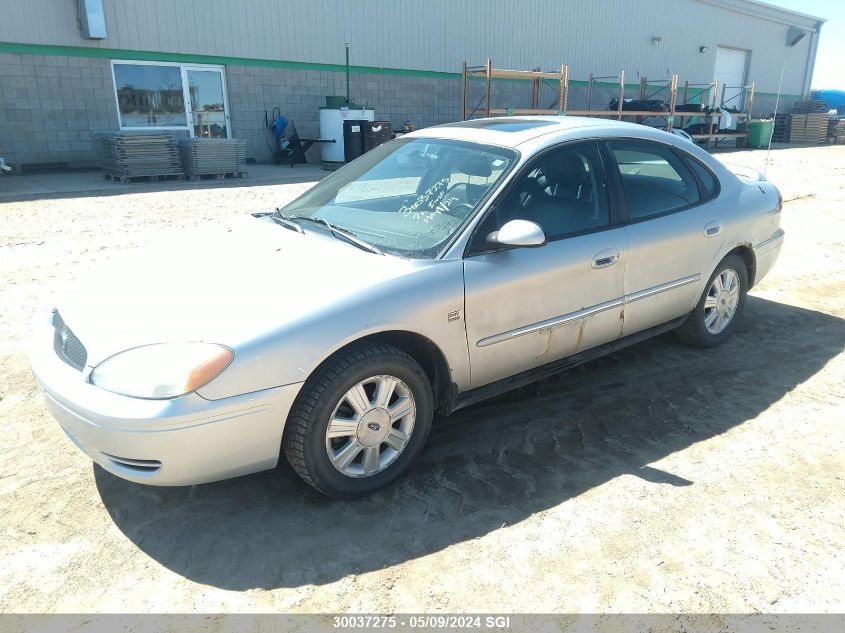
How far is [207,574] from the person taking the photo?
8.20 ft

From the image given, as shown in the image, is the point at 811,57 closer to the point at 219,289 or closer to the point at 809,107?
the point at 809,107

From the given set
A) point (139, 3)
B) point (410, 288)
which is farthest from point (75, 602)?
point (139, 3)

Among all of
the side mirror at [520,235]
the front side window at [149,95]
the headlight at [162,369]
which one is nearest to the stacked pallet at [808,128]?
the front side window at [149,95]

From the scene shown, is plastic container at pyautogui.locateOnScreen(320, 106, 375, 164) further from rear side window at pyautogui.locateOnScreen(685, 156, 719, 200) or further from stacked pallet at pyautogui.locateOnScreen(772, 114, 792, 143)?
stacked pallet at pyautogui.locateOnScreen(772, 114, 792, 143)

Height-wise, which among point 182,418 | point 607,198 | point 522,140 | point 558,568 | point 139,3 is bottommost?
A: point 558,568

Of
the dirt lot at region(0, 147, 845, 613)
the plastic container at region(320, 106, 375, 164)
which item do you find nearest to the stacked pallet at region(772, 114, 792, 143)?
the plastic container at region(320, 106, 375, 164)

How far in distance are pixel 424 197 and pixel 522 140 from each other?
25.0 inches

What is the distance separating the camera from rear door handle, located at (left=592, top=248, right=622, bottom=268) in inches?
141

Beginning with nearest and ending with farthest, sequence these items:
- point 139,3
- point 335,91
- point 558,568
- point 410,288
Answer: point 558,568 → point 410,288 → point 139,3 → point 335,91

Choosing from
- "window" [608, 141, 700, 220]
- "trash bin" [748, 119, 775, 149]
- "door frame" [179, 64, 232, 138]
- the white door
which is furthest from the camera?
the white door

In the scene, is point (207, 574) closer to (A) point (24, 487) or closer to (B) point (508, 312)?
(A) point (24, 487)

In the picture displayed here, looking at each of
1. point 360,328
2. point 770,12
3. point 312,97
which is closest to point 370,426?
point 360,328

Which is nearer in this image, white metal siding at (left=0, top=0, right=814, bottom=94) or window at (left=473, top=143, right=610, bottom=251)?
window at (left=473, top=143, right=610, bottom=251)

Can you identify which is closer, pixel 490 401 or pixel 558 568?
pixel 558 568
